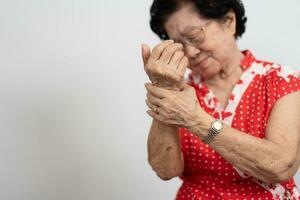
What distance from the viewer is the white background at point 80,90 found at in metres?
1.53

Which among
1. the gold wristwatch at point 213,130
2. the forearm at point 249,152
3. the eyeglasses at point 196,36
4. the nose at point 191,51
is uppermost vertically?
the eyeglasses at point 196,36

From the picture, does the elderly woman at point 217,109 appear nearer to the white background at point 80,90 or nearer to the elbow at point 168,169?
the elbow at point 168,169

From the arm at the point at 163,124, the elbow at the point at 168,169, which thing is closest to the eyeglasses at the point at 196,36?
the arm at the point at 163,124

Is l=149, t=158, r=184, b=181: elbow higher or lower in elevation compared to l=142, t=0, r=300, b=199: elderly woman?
lower

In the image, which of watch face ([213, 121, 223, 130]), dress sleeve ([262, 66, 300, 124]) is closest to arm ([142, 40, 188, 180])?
watch face ([213, 121, 223, 130])

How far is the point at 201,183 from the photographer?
1244 mm

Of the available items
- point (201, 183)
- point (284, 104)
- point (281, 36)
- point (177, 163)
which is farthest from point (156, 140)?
point (281, 36)

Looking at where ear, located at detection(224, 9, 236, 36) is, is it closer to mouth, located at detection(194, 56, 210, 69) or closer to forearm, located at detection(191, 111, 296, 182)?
mouth, located at detection(194, 56, 210, 69)

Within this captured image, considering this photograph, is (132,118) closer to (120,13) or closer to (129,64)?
(129,64)

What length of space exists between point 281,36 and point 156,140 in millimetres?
848

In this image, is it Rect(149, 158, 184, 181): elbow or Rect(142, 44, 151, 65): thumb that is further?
Rect(149, 158, 184, 181): elbow

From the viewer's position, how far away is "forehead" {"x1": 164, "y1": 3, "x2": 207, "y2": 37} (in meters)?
1.17

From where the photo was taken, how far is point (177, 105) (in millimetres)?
996

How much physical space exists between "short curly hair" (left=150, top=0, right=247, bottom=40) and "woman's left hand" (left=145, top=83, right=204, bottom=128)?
0.91 feet
